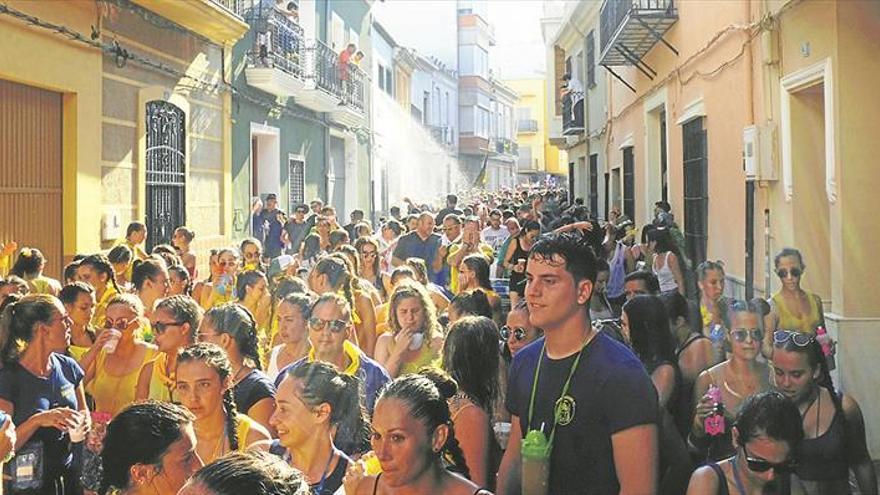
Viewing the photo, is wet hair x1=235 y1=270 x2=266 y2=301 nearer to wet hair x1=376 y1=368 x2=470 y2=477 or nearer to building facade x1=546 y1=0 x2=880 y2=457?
wet hair x1=376 y1=368 x2=470 y2=477

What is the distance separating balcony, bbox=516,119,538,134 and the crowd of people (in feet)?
192

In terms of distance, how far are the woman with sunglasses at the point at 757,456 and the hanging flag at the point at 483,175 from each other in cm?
4393

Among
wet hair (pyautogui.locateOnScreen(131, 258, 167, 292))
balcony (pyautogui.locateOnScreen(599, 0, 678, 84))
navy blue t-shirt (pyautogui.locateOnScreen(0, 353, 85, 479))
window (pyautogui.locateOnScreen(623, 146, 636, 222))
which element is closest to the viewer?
navy blue t-shirt (pyautogui.locateOnScreen(0, 353, 85, 479))

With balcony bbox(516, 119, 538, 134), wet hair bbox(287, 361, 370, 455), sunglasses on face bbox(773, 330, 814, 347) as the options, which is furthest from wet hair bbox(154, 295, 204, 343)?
balcony bbox(516, 119, 538, 134)

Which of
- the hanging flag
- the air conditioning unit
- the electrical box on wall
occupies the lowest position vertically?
the electrical box on wall

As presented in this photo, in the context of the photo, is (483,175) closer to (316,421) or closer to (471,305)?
(471,305)

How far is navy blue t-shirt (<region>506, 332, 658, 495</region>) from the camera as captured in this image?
122 inches

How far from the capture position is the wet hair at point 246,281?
6.85m

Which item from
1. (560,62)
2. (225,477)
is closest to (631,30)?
(225,477)

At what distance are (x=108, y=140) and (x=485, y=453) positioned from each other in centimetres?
784

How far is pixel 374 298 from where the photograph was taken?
280 inches

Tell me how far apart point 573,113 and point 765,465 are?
2136 centimetres

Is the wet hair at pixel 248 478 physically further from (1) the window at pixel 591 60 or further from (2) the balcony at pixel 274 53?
(1) the window at pixel 591 60

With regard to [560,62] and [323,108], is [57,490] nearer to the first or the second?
[323,108]
